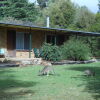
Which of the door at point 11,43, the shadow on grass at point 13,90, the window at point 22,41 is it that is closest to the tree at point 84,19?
the window at point 22,41

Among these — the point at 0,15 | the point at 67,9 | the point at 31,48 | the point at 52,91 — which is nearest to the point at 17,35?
the point at 31,48

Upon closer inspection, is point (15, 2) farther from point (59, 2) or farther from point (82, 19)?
point (82, 19)

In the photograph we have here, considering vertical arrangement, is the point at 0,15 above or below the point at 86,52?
above

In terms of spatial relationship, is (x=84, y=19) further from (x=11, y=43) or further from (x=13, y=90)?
(x=13, y=90)

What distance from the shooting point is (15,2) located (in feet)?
136

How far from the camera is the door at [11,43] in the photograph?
20.7 m

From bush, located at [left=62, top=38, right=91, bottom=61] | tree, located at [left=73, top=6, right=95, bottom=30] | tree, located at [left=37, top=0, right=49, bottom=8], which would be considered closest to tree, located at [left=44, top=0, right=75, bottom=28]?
tree, located at [left=73, top=6, right=95, bottom=30]

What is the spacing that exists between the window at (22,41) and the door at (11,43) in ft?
1.49

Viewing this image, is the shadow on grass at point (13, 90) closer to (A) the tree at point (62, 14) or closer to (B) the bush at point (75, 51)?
(B) the bush at point (75, 51)

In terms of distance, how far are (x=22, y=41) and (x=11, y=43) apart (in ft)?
3.95

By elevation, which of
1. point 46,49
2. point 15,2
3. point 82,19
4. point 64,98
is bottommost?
point 64,98

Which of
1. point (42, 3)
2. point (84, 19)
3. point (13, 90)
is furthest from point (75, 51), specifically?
point (42, 3)

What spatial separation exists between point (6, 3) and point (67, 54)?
79.1 feet

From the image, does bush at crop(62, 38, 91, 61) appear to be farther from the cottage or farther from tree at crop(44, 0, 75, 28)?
tree at crop(44, 0, 75, 28)
